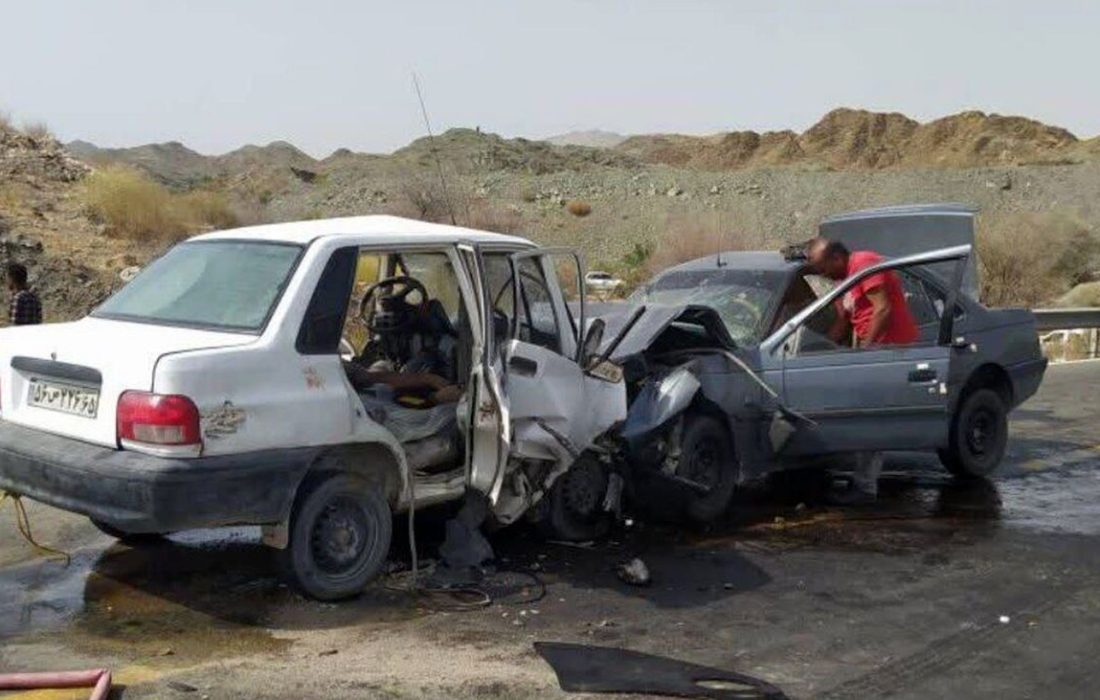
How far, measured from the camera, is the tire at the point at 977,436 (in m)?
9.24

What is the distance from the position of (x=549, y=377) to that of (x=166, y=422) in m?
2.16

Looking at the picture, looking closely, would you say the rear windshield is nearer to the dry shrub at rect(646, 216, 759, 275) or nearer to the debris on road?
the debris on road

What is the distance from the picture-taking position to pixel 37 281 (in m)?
18.8

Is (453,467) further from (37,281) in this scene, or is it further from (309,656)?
(37,281)

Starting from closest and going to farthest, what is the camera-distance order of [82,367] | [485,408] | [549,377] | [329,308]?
[82,367] → [329,308] → [485,408] → [549,377]

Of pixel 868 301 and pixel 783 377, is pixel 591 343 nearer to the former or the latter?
pixel 783 377

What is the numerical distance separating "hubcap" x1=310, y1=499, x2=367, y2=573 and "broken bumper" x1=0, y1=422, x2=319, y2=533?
326 millimetres

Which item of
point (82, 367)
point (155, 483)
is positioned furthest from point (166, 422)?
point (82, 367)

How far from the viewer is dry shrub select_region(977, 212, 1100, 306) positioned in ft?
99.9

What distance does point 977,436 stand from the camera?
9391mm

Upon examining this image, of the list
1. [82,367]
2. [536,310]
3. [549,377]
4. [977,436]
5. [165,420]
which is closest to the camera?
[165,420]

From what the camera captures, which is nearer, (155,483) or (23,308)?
(155,483)

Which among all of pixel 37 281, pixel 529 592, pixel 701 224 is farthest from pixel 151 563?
pixel 701 224

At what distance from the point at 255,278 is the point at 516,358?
1.39 metres
